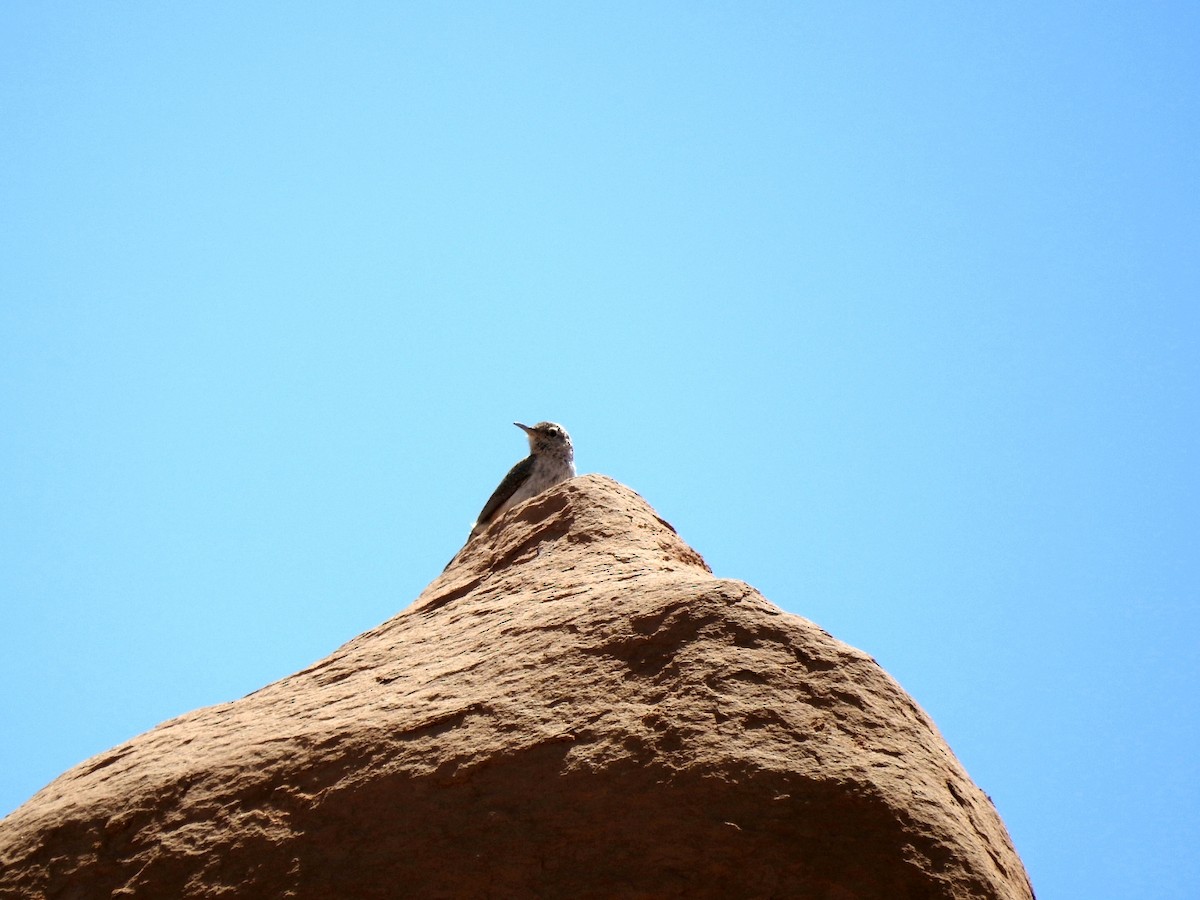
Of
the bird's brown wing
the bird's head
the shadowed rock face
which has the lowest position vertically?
the shadowed rock face

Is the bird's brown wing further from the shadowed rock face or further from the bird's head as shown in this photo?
the shadowed rock face

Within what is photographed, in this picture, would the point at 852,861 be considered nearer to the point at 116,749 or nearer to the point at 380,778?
the point at 380,778

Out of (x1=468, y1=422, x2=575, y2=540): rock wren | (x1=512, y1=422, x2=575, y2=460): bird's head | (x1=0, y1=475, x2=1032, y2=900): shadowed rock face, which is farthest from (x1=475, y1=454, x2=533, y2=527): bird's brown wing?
(x1=0, y1=475, x2=1032, y2=900): shadowed rock face

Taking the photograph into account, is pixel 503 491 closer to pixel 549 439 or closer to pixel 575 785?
pixel 549 439

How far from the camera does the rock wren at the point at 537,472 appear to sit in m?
8.95

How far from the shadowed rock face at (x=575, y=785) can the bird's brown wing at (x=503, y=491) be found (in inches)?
154

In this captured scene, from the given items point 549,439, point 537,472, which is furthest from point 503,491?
point 549,439

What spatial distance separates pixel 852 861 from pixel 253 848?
Answer: 2201mm

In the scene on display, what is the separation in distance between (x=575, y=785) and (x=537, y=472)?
5.21 metres

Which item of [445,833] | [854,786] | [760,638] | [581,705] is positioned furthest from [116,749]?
[854,786]

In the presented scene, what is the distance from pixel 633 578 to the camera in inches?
193

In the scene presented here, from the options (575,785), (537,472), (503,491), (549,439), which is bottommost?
(575,785)

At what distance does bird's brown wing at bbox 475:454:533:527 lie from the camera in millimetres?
8961

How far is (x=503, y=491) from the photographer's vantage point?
8969 mm
